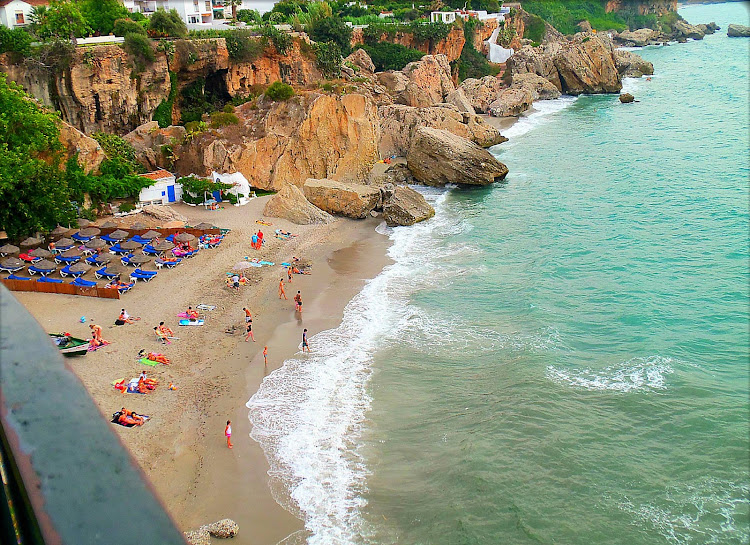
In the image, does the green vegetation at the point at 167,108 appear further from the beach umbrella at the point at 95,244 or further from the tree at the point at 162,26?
the beach umbrella at the point at 95,244

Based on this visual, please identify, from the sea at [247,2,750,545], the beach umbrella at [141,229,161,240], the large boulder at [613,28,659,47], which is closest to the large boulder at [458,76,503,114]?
the sea at [247,2,750,545]

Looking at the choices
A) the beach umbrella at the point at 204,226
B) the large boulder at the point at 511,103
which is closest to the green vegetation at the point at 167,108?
the beach umbrella at the point at 204,226

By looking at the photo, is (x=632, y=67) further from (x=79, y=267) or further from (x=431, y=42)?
(x=79, y=267)

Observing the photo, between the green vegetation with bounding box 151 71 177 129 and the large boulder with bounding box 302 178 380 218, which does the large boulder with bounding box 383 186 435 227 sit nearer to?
the large boulder with bounding box 302 178 380 218

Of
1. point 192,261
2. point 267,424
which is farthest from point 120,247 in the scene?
point 267,424

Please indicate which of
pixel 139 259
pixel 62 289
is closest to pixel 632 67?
pixel 139 259

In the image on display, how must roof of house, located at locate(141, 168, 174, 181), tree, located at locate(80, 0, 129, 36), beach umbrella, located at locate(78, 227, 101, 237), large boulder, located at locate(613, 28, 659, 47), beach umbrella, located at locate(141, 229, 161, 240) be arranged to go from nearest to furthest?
beach umbrella, located at locate(78, 227, 101, 237) → beach umbrella, located at locate(141, 229, 161, 240) → roof of house, located at locate(141, 168, 174, 181) → tree, located at locate(80, 0, 129, 36) → large boulder, located at locate(613, 28, 659, 47)

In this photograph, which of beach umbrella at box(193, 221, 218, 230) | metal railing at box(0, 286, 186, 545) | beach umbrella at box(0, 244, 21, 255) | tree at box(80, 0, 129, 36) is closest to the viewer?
metal railing at box(0, 286, 186, 545)
